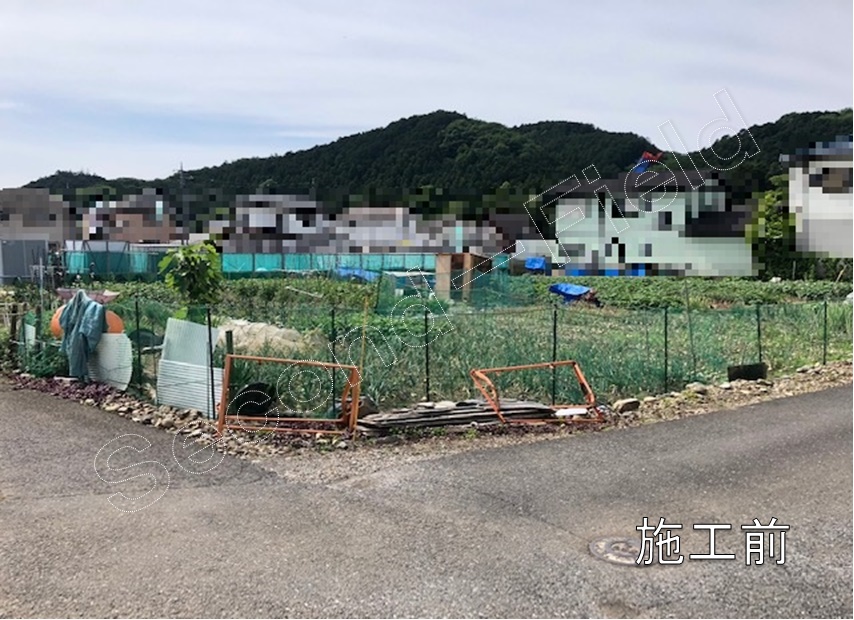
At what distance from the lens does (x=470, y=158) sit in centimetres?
1130

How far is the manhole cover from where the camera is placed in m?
4.04

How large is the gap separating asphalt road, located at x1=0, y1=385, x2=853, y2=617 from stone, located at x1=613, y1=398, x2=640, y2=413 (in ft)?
2.81

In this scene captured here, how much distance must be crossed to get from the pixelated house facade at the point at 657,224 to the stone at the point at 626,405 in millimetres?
1474

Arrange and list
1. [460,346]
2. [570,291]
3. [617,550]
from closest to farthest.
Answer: [617,550], [460,346], [570,291]

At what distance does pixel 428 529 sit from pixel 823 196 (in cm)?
329

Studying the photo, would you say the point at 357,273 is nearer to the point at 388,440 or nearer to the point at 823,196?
the point at 388,440

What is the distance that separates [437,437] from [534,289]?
17772 millimetres

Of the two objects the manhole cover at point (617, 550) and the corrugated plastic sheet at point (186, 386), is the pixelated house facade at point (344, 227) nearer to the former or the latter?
the corrugated plastic sheet at point (186, 386)

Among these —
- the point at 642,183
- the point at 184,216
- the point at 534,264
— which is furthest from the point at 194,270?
the point at 534,264

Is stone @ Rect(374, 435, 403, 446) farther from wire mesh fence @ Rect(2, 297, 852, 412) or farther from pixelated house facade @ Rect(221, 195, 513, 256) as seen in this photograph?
pixelated house facade @ Rect(221, 195, 513, 256)

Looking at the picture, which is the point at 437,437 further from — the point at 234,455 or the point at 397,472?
the point at 234,455

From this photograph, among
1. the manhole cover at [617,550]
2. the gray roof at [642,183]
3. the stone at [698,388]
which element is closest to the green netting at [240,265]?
the stone at [698,388]

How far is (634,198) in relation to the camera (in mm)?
6375

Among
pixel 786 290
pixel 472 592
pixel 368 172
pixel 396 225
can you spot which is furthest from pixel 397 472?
pixel 786 290
